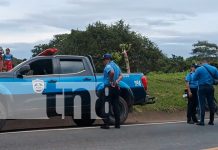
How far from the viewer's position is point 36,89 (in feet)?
37.9

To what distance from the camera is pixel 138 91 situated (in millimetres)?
13398

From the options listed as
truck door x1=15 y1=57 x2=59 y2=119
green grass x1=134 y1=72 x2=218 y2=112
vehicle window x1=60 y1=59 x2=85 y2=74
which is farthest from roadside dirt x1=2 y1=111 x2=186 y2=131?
vehicle window x1=60 y1=59 x2=85 y2=74

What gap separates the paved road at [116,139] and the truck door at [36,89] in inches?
27.3

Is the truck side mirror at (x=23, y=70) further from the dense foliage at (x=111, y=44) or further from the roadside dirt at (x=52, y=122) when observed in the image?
the dense foliage at (x=111, y=44)

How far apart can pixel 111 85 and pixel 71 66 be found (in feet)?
3.78

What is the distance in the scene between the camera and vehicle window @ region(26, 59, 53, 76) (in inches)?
464

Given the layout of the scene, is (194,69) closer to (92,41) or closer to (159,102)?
(159,102)

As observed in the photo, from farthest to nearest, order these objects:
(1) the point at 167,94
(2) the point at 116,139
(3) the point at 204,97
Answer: (1) the point at 167,94 < (3) the point at 204,97 < (2) the point at 116,139

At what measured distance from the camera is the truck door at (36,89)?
1135cm

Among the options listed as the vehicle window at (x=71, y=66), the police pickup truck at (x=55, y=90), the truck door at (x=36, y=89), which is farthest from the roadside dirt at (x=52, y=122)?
the vehicle window at (x=71, y=66)

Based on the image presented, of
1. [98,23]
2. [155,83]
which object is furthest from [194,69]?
[98,23]

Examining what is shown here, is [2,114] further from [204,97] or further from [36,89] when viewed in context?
[204,97]

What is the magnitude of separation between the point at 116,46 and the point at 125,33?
3.58 meters

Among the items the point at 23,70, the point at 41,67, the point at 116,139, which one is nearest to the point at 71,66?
the point at 41,67
